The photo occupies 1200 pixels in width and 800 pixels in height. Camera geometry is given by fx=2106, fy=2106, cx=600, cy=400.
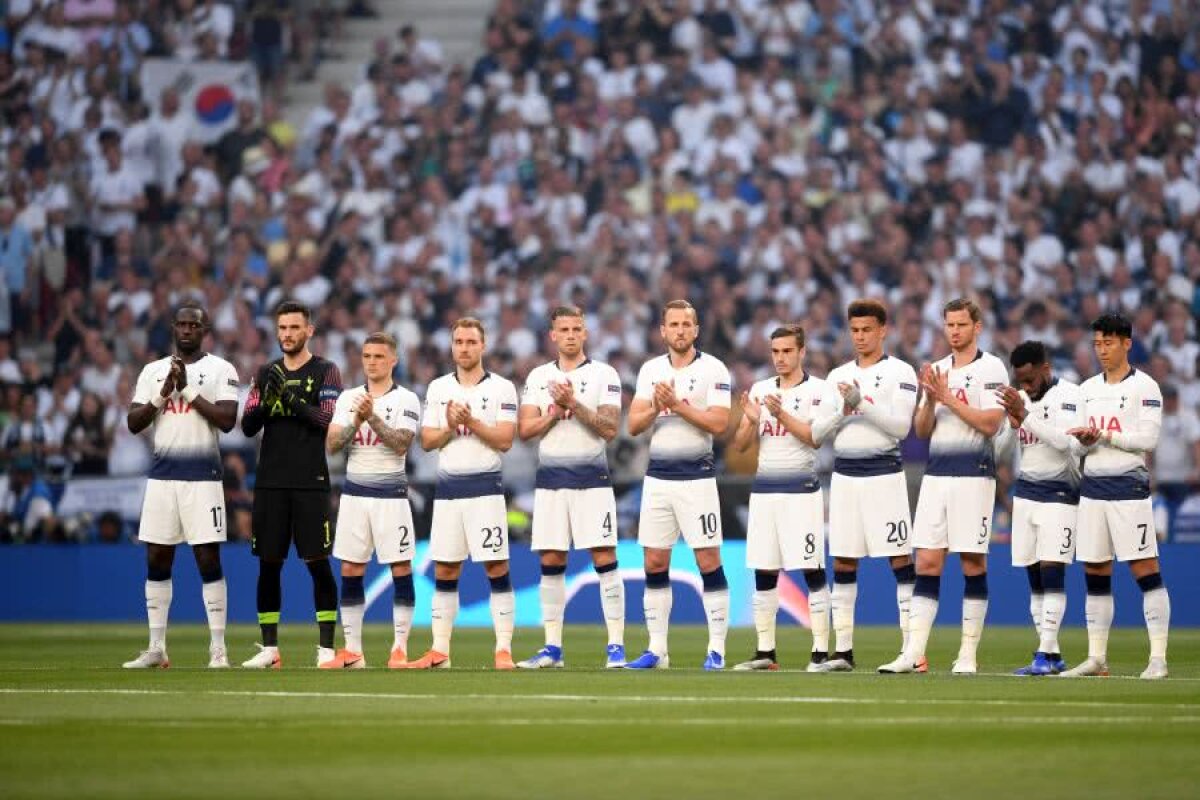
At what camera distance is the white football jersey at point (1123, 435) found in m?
14.4

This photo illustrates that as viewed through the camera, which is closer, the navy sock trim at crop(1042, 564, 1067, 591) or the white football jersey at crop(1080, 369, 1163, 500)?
the white football jersey at crop(1080, 369, 1163, 500)

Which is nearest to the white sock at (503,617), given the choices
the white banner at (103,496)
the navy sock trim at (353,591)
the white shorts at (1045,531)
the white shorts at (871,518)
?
the navy sock trim at (353,591)

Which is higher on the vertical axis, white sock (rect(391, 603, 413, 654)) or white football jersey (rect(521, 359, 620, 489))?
white football jersey (rect(521, 359, 620, 489))

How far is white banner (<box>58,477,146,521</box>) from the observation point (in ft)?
78.0

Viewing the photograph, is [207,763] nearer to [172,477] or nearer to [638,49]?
[172,477]

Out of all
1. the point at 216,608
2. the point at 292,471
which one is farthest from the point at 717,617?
the point at 216,608

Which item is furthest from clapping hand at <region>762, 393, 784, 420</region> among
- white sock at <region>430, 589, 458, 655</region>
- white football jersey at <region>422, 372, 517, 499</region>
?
white sock at <region>430, 589, 458, 655</region>

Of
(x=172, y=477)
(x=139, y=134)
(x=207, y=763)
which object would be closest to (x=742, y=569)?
(x=172, y=477)

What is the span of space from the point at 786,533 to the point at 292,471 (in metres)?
3.63

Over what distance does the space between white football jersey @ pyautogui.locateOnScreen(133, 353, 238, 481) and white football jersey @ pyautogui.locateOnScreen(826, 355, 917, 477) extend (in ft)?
14.7

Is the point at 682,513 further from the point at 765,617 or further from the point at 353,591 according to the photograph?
the point at 353,591

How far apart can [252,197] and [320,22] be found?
4697 mm

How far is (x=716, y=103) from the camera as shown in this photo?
3027cm

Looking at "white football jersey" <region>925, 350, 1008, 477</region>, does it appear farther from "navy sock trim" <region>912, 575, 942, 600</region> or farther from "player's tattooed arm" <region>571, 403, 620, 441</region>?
→ "player's tattooed arm" <region>571, 403, 620, 441</region>
